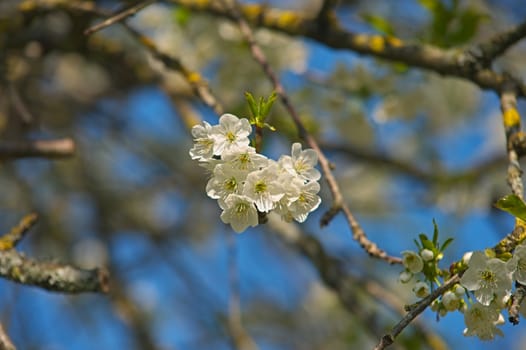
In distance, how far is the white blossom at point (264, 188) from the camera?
1218mm

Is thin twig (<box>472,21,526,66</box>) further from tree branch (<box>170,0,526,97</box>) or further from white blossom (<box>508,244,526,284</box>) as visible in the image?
white blossom (<box>508,244,526,284</box>)

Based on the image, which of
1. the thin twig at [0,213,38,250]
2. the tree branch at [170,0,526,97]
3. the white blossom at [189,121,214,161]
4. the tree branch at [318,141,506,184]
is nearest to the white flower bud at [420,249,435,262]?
the white blossom at [189,121,214,161]

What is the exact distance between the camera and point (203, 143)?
4.33ft

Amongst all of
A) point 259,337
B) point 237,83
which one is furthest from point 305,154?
point 259,337

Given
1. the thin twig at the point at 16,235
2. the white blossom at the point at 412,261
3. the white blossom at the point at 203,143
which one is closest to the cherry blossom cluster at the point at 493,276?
the white blossom at the point at 412,261

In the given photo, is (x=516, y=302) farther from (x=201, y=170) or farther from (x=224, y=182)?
(x=201, y=170)

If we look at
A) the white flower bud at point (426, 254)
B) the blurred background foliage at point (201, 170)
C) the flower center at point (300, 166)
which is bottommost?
the blurred background foliage at point (201, 170)

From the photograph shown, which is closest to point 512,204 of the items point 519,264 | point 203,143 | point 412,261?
point 519,264

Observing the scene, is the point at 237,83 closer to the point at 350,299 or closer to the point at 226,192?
the point at 350,299

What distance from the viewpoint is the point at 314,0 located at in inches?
173

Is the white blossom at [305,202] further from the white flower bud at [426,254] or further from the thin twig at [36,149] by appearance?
the thin twig at [36,149]

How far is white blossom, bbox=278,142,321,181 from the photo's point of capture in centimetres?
131

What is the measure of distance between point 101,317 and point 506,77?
10.1 feet

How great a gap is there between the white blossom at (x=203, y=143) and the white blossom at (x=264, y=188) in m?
0.12
